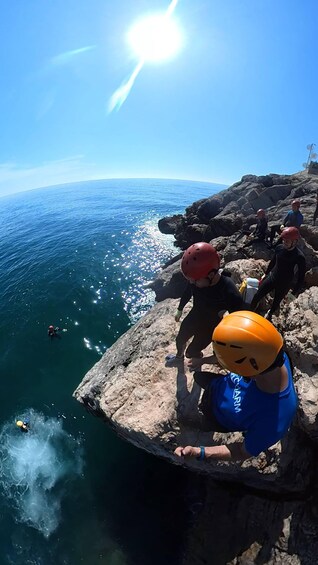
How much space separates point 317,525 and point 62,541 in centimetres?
754

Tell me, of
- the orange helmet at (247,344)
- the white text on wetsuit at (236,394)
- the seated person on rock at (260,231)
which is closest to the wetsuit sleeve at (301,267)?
the white text on wetsuit at (236,394)

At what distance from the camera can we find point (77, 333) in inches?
667

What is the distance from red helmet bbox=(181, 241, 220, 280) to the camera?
15.1 ft

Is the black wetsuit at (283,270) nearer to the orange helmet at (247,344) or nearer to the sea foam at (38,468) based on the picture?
the orange helmet at (247,344)

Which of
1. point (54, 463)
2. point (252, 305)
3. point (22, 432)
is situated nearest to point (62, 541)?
point (54, 463)

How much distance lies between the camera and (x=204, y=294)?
5227 millimetres

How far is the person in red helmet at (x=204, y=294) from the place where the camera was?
15.3 feet

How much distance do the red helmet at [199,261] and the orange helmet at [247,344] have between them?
188 centimetres

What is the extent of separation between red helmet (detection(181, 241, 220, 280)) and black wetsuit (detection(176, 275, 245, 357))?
1.60 feet

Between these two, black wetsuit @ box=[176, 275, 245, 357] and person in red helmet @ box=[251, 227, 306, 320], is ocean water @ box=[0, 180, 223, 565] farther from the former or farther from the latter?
person in red helmet @ box=[251, 227, 306, 320]

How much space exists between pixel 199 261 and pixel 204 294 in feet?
2.86

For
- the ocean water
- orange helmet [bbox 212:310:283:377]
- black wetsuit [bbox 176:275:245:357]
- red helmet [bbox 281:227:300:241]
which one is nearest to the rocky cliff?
black wetsuit [bbox 176:275:245:357]

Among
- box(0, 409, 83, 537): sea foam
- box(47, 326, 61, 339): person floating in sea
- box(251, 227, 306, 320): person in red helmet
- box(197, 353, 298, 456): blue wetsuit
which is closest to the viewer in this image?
box(197, 353, 298, 456): blue wetsuit

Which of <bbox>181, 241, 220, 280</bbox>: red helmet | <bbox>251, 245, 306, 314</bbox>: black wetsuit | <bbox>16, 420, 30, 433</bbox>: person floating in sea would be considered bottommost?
<bbox>16, 420, 30, 433</bbox>: person floating in sea
